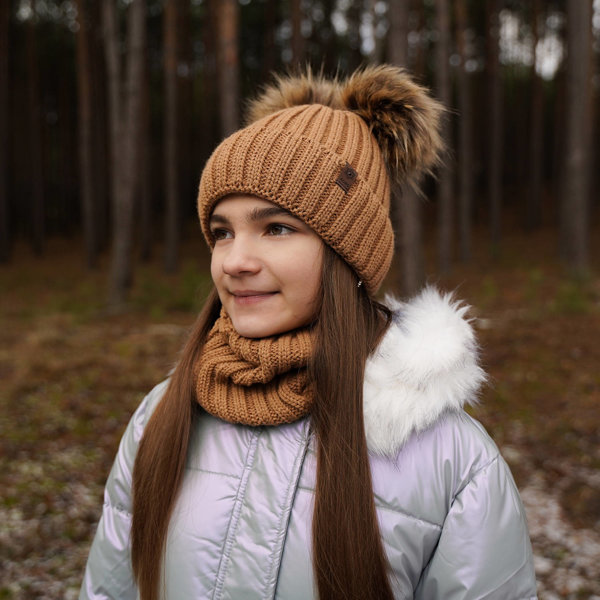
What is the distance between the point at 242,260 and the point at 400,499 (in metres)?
0.68

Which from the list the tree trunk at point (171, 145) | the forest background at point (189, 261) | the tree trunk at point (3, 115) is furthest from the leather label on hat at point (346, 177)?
Result: the tree trunk at point (3, 115)

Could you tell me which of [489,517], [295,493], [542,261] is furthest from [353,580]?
[542,261]

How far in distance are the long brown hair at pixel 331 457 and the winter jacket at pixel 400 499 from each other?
0.12 feet

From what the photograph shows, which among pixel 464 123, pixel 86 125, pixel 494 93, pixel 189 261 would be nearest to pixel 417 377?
pixel 464 123

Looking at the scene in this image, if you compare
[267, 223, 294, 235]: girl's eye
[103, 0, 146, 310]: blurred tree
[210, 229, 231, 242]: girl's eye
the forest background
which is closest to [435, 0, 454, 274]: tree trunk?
the forest background

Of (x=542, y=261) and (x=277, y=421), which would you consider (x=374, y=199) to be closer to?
(x=277, y=421)

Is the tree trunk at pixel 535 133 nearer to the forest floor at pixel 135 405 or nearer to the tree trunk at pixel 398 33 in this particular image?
the forest floor at pixel 135 405

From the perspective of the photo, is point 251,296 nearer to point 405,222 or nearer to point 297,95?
point 297,95

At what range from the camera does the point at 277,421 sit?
148cm

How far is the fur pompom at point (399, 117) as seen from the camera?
1.71 metres

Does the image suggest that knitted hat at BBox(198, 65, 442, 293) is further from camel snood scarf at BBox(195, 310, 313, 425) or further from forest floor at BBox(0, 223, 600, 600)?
forest floor at BBox(0, 223, 600, 600)

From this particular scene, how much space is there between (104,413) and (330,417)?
4472 millimetres

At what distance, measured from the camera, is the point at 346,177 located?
1548 millimetres

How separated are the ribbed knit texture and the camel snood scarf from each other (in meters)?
0.27
